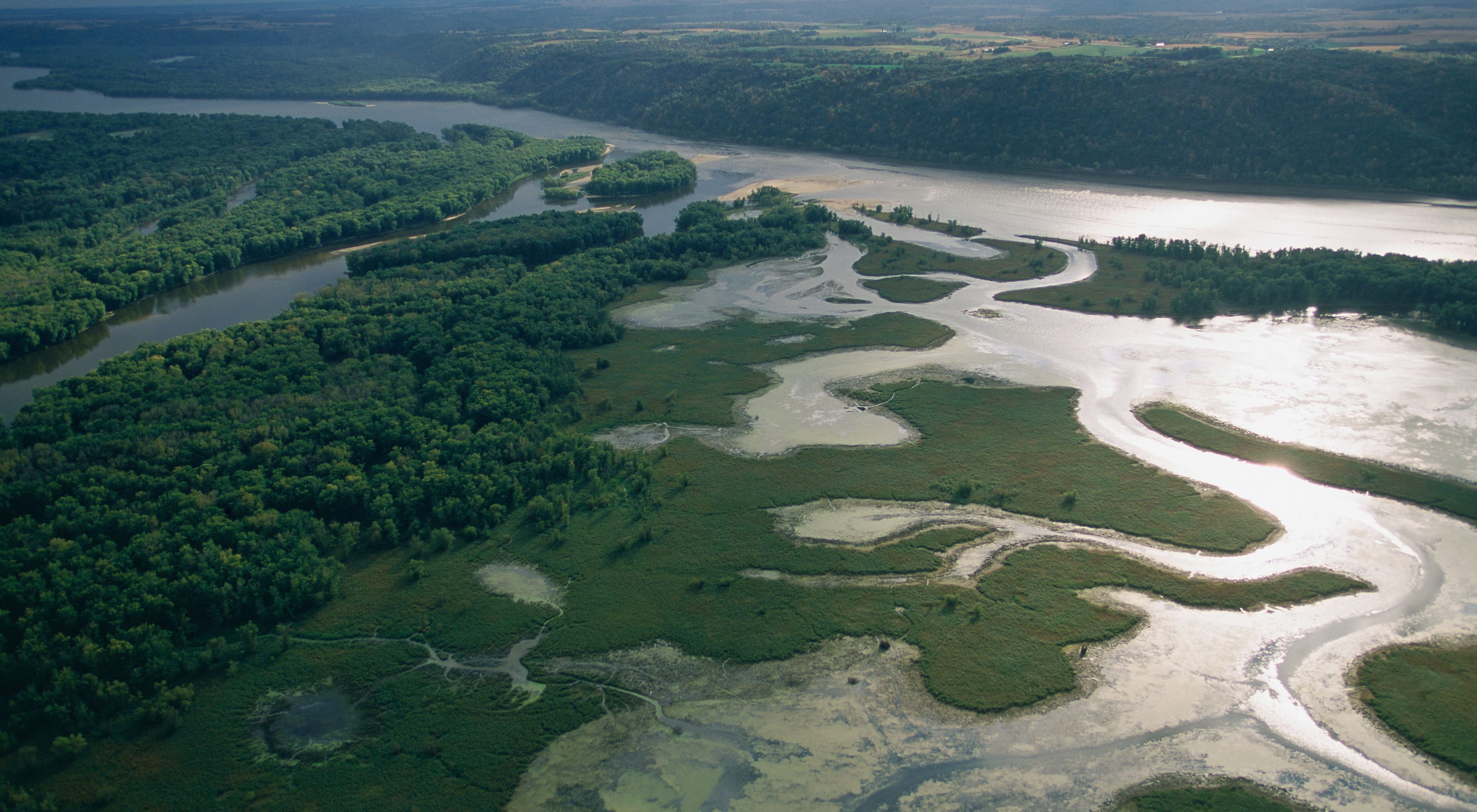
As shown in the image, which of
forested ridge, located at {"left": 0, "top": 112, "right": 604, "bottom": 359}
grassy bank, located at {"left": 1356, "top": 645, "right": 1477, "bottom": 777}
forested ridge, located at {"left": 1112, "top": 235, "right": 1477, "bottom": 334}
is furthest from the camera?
forested ridge, located at {"left": 0, "top": 112, "right": 604, "bottom": 359}

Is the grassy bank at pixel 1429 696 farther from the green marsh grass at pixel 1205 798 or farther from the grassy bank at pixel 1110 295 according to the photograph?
the grassy bank at pixel 1110 295

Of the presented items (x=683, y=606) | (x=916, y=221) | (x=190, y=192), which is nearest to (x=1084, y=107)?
(x=916, y=221)

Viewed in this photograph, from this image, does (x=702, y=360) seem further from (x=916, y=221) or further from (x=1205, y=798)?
(x=916, y=221)

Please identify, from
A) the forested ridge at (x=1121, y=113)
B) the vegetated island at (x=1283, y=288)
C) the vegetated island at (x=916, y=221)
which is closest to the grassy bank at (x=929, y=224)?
the vegetated island at (x=916, y=221)

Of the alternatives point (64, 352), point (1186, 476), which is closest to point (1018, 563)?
point (1186, 476)

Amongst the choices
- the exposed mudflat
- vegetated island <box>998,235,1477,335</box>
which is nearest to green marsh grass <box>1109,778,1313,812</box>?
the exposed mudflat

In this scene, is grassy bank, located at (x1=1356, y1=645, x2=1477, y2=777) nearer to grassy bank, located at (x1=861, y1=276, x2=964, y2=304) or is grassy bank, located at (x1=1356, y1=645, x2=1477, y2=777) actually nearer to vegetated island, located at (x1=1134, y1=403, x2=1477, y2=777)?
vegetated island, located at (x1=1134, y1=403, x2=1477, y2=777)

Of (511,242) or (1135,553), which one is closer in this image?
(1135,553)
